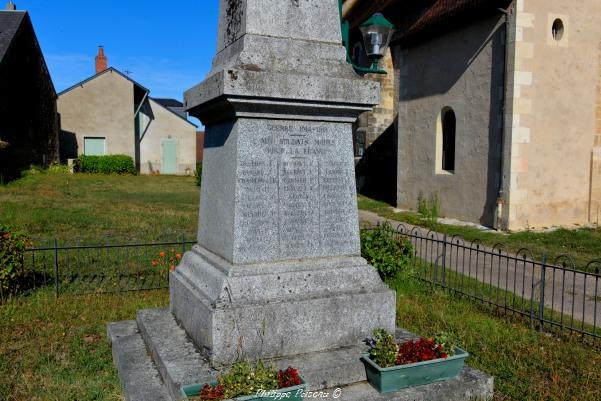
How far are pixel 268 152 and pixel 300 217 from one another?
53 centimetres

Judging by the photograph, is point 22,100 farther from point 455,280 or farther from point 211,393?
point 211,393

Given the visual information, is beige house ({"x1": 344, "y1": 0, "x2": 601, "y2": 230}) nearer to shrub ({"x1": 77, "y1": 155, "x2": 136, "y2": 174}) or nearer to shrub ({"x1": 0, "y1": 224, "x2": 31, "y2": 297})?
shrub ({"x1": 0, "y1": 224, "x2": 31, "y2": 297})

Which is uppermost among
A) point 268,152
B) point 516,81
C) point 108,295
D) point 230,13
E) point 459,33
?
point 459,33

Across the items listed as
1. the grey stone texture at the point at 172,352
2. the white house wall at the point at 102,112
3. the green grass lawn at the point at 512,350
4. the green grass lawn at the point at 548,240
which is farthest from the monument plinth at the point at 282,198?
the white house wall at the point at 102,112

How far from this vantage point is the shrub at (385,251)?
24.0ft

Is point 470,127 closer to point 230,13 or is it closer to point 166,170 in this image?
point 230,13

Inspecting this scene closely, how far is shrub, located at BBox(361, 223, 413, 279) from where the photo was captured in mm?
7309

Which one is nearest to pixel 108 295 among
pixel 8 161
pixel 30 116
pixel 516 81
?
pixel 516 81

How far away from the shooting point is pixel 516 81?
11.8 metres

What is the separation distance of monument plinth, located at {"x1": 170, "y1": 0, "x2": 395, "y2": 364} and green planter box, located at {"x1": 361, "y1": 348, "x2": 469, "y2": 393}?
436 millimetres

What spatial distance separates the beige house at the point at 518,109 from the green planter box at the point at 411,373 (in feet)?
30.4

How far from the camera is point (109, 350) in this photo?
15.5 feet

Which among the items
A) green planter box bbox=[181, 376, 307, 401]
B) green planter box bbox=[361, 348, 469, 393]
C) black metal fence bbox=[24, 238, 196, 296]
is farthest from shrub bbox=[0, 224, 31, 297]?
green planter box bbox=[361, 348, 469, 393]

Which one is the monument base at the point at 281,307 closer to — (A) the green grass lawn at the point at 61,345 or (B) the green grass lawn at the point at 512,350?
(A) the green grass lawn at the point at 61,345
